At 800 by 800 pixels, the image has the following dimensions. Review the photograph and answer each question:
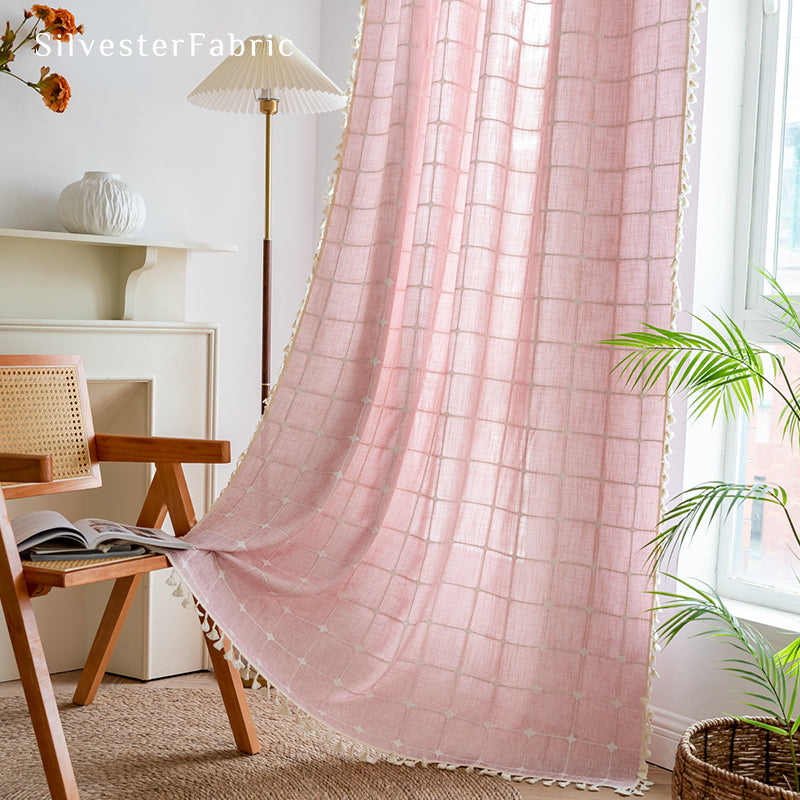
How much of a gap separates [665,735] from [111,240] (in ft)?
5.82

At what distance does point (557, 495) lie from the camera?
2076mm

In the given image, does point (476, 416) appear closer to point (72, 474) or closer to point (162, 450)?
point (162, 450)

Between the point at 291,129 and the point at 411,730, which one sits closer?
the point at 411,730

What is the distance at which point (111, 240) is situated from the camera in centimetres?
248

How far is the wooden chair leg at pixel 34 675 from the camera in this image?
1.79 m

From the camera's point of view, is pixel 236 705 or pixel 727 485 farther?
pixel 236 705

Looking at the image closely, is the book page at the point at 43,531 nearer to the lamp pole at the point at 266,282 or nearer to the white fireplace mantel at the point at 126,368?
the white fireplace mantel at the point at 126,368

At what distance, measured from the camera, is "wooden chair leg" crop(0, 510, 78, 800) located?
5.87 ft

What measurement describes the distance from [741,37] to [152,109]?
5.09 feet

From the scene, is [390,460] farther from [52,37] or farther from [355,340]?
[52,37]

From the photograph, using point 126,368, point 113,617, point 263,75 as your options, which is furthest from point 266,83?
point 113,617

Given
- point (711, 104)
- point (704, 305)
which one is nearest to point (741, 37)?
point (711, 104)

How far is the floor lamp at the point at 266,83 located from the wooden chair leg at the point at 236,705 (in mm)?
1189

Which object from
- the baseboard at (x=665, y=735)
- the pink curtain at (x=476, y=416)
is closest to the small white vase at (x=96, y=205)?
the pink curtain at (x=476, y=416)
